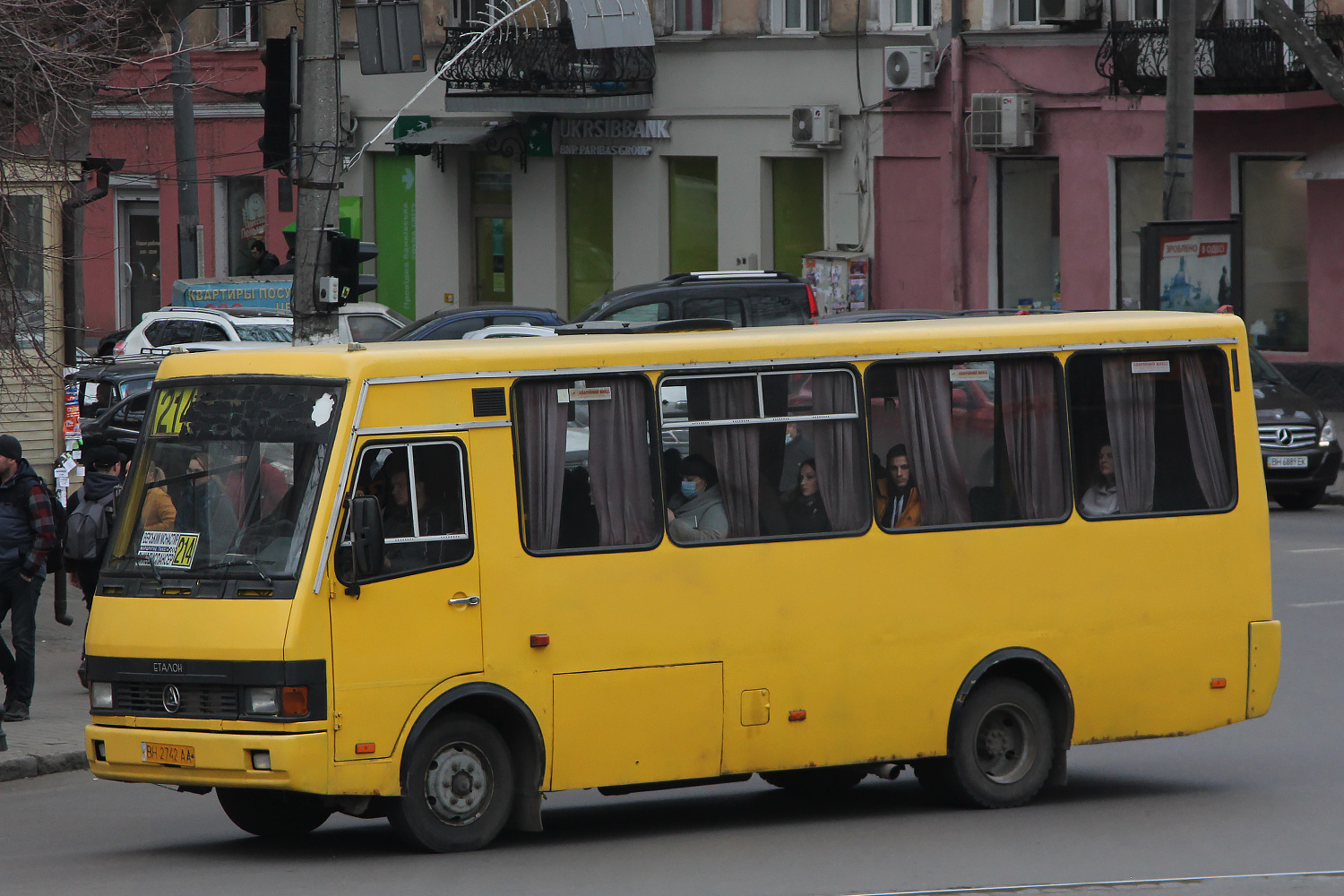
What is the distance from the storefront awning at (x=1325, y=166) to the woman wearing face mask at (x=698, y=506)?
19453mm

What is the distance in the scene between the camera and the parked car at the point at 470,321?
84.8 ft

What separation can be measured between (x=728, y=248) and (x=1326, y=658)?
71.8ft

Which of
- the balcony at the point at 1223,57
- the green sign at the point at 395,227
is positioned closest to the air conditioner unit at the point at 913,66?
the balcony at the point at 1223,57

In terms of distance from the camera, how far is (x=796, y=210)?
34.8 metres

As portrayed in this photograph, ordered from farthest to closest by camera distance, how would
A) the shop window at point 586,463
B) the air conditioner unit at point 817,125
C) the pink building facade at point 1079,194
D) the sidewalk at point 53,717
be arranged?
the air conditioner unit at point 817,125
the pink building facade at point 1079,194
the sidewalk at point 53,717
the shop window at point 586,463

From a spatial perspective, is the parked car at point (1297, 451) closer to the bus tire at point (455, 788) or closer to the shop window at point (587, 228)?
the bus tire at point (455, 788)

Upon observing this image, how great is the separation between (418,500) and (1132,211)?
2345cm

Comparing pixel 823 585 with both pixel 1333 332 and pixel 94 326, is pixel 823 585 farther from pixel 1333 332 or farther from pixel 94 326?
pixel 94 326

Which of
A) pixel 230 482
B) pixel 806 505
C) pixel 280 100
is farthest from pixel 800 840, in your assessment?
pixel 280 100

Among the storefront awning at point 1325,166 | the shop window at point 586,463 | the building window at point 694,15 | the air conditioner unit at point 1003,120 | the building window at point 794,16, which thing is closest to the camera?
the shop window at point 586,463

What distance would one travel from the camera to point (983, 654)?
10117mm

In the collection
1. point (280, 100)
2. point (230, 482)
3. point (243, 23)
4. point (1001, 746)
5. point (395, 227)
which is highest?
point (243, 23)

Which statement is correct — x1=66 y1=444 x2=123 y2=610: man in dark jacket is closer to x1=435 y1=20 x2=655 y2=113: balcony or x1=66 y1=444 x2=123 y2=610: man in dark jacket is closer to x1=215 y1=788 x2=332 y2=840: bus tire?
x1=215 y1=788 x2=332 y2=840: bus tire

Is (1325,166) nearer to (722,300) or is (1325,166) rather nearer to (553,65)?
(722,300)
